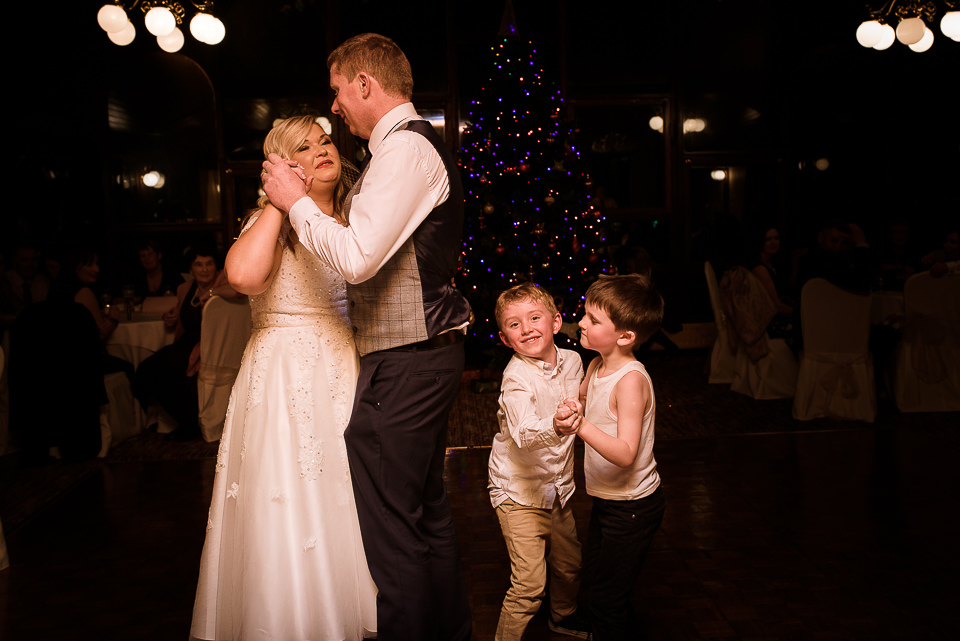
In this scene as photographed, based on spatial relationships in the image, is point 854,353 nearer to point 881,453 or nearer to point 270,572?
point 881,453

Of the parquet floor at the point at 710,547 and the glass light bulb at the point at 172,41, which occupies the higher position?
the glass light bulb at the point at 172,41

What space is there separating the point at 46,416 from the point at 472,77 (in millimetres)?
5245

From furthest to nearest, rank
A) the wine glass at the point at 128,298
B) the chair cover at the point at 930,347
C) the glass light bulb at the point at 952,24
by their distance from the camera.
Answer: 1. the glass light bulb at the point at 952,24
2. the wine glass at the point at 128,298
3. the chair cover at the point at 930,347

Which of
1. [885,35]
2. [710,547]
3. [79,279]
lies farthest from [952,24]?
[79,279]

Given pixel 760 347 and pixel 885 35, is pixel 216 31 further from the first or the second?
pixel 885 35

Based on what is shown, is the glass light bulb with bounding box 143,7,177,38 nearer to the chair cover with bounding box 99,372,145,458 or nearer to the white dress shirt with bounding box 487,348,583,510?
the chair cover with bounding box 99,372,145,458

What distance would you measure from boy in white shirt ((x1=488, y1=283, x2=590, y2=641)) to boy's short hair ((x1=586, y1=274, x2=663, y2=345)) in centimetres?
15

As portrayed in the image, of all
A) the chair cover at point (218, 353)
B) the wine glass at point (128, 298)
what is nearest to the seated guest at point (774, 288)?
the chair cover at point (218, 353)

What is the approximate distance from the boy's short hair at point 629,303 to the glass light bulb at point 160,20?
482cm

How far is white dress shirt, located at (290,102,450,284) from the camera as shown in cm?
168

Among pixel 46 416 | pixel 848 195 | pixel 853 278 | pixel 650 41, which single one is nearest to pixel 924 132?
pixel 848 195

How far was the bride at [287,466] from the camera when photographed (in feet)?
6.34

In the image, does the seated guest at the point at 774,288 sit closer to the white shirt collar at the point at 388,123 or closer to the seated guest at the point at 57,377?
the white shirt collar at the point at 388,123

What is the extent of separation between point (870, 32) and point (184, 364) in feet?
19.4
